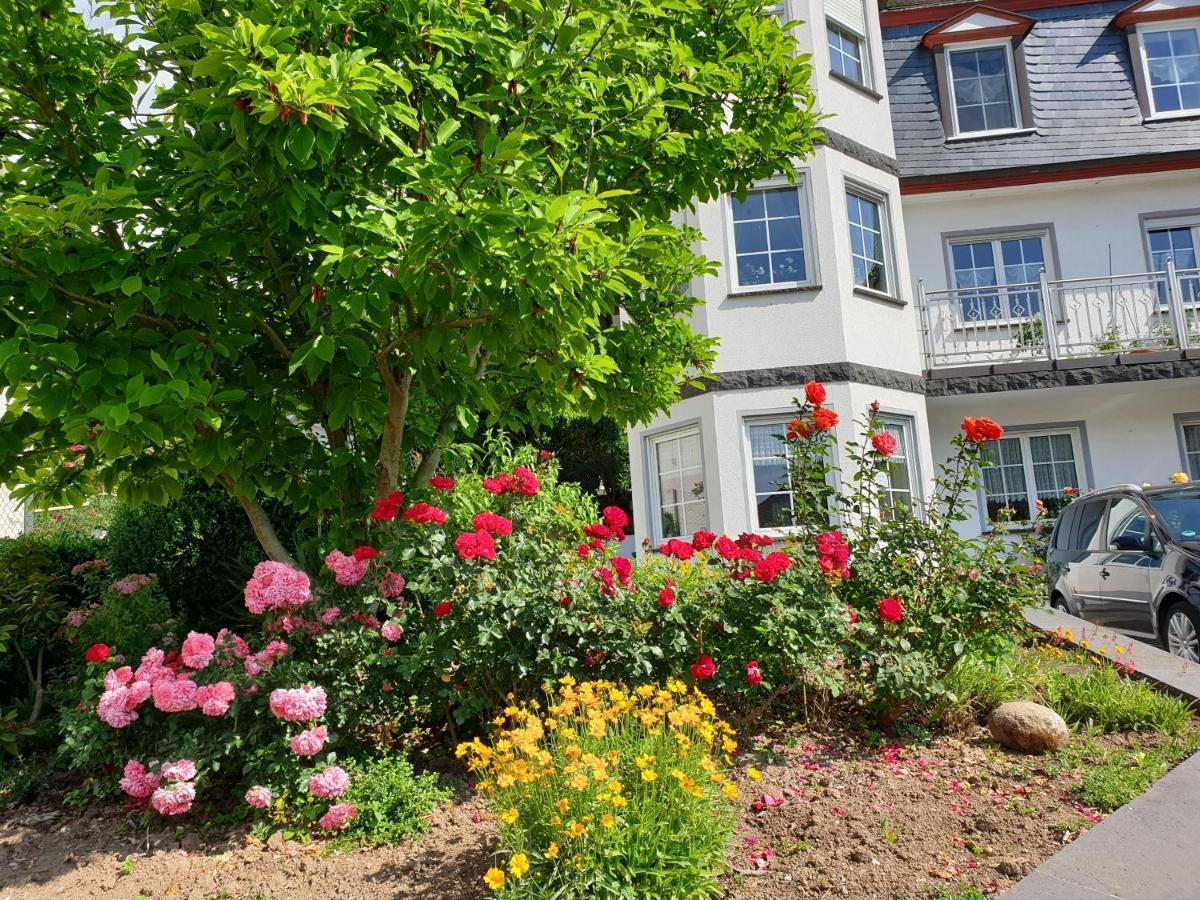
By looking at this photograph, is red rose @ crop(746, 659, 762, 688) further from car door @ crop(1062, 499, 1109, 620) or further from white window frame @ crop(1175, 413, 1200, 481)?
white window frame @ crop(1175, 413, 1200, 481)

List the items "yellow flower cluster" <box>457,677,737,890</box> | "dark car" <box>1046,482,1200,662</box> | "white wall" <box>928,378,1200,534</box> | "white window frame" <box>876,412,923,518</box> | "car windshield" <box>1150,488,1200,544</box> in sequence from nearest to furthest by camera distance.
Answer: "yellow flower cluster" <box>457,677,737,890</box> → "dark car" <box>1046,482,1200,662</box> → "car windshield" <box>1150,488,1200,544</box> → "white window frame" <box>876,412,923,518</box> → "white wall" <box>928,378,1200,534</box>

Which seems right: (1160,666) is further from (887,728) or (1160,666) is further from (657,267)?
(657,267)

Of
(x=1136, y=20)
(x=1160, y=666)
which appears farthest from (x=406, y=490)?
(x=1136, y=20)

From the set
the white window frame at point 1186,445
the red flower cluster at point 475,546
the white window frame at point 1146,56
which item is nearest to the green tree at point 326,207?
the red flower cluster at point 475,546

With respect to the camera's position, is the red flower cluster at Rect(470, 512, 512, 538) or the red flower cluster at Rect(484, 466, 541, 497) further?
the red flower cluster at Rect(484, 466, 541, 497)

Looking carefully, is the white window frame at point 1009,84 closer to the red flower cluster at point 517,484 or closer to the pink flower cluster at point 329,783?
the red flower cluster at point 517,484

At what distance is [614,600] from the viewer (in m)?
3.94

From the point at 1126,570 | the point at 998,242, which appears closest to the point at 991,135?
the point at 998,242

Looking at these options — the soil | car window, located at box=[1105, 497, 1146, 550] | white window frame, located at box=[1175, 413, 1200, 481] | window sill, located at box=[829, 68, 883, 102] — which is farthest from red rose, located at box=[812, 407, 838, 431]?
white window frame, located at box=[1175, 413, 1200, 481]

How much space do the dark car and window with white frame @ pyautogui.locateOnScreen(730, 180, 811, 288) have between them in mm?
4199

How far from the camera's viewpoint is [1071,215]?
1279 cm

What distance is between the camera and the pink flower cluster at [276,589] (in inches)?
145

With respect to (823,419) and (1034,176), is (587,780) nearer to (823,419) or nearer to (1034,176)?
(823,419)

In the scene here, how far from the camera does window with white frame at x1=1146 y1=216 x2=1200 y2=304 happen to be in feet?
41.8
